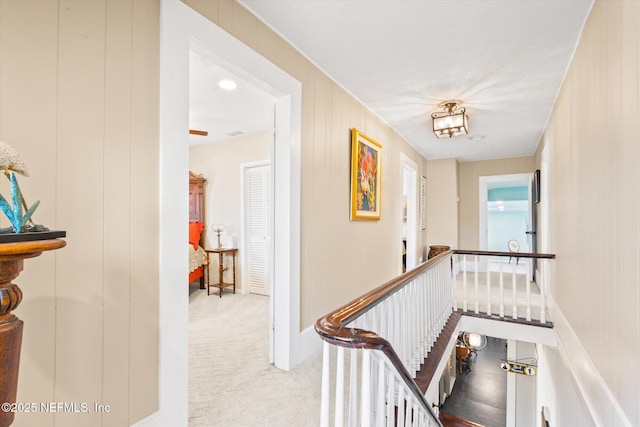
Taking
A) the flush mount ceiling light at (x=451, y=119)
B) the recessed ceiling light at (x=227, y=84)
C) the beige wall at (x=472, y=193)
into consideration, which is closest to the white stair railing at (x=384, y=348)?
the flush mount ceiling light at (x=451, y=119)

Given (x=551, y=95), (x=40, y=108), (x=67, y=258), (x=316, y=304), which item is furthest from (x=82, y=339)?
(x=551, y=95)

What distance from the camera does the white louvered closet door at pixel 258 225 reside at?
483 centimetres

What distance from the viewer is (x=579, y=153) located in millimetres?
2387

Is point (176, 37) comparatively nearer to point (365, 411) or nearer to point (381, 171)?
point (365, 411)

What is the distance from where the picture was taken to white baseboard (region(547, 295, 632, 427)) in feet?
5.21

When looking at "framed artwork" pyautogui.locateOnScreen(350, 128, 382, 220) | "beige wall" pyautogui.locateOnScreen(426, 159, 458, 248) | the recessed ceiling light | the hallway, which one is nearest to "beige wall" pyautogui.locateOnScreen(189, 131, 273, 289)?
the recessed ceiling light

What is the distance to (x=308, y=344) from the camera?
8.31 feet

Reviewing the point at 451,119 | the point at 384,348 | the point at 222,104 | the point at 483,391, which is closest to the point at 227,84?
the point at 222,104

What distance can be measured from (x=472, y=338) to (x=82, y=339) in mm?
7025

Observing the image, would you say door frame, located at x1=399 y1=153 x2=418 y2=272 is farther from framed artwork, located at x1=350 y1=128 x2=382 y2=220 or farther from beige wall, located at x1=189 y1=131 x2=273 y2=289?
beige wall, located at x1=189 y1=131 x2=273 y2=289

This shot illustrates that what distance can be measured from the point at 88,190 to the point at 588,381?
3.06 meters

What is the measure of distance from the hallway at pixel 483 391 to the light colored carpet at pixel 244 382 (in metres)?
5.54

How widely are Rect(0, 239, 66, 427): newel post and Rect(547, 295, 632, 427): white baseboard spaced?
231cm

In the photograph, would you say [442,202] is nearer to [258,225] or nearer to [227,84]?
[258,225]
